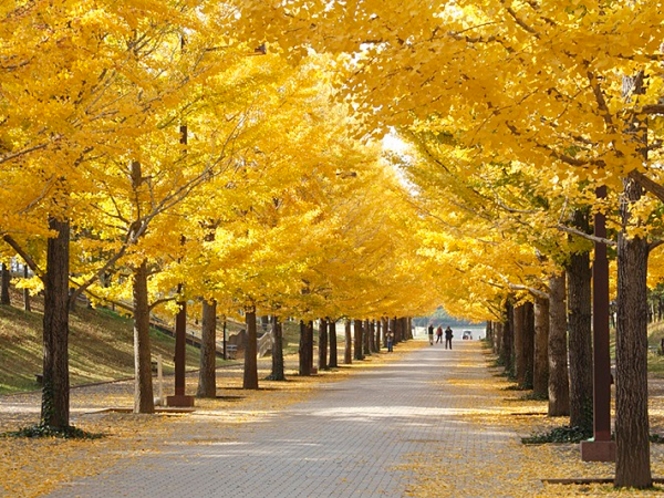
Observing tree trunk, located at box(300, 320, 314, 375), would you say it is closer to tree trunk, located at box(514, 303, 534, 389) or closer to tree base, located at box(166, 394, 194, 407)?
tree trunk, located at box(514, 303, 534, 389)

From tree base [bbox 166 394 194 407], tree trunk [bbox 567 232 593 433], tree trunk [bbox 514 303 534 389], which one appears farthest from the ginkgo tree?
tree trunk [bbox 514 303 534 389]

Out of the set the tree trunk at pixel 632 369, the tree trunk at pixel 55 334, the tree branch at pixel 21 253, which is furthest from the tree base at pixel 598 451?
the tree branch at pixel 21 253

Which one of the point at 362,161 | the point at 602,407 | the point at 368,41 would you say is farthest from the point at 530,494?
the point at 362,161

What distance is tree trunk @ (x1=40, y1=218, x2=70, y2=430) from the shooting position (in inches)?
627

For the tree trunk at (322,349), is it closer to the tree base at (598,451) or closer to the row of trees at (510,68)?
the tree base at (598,451)

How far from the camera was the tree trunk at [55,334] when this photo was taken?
627 inches

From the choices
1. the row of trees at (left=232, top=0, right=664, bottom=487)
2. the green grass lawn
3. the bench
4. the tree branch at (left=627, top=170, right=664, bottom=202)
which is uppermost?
the row of trees at (left=232, top=0, right=664, bottom=487)

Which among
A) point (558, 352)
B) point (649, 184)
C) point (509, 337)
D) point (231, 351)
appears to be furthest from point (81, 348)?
point (649, 184)

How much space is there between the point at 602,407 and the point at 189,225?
853 centimetres

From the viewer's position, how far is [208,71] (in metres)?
14.5

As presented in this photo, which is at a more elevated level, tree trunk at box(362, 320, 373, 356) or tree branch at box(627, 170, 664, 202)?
tree branch at box(627, 170, 664, 202)

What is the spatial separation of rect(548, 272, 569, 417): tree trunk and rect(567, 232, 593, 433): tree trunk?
3.36 m

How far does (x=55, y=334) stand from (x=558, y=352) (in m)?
9.34

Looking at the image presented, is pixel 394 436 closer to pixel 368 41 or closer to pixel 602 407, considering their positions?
pixel 602 407
